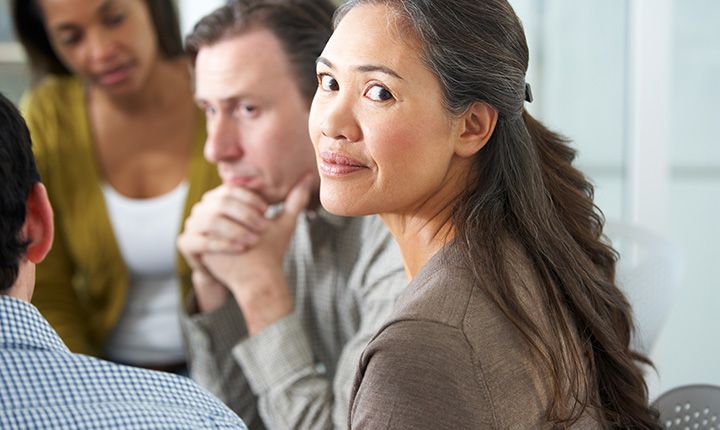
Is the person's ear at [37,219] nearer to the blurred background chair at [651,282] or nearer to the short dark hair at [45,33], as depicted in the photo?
the blurred background chair at [651,282]

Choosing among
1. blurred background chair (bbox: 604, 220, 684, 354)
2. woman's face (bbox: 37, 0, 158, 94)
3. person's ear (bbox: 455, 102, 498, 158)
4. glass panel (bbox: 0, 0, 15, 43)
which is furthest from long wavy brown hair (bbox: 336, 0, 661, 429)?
glass panel (bbox: 0, 0, 15, 43)

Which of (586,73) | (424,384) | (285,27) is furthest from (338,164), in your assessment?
(586,73)

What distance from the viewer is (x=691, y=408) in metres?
0.95

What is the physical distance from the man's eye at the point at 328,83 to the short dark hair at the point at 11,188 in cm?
32

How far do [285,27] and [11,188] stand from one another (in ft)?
2.50

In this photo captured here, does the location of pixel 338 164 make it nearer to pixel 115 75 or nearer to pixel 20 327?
pixel 20 327

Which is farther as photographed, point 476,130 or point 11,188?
point 476,130

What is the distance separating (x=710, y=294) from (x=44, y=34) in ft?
6.78

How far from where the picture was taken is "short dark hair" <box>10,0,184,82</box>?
5.76ft

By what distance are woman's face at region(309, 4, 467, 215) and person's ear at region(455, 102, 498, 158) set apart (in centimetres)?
1

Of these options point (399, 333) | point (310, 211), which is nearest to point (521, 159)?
point (399, 333)

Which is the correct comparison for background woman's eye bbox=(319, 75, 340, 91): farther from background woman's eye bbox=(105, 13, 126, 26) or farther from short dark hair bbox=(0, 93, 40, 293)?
background woman's eye bbox=(105, 13, 126, 26)

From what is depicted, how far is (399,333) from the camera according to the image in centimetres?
68

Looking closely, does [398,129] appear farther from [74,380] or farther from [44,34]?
[44,34]
